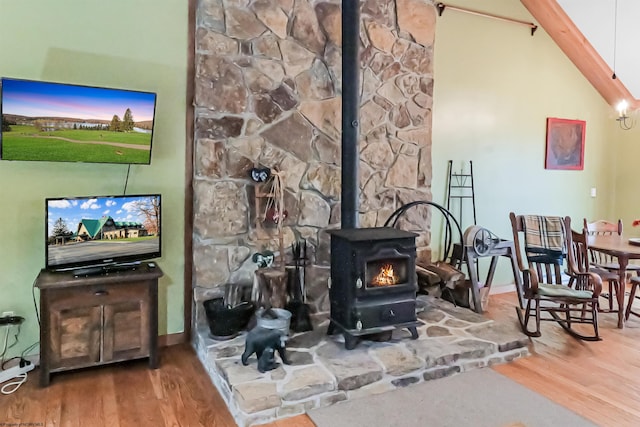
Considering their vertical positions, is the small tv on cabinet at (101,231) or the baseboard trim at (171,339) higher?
the small tv on cabinet at (101,231)

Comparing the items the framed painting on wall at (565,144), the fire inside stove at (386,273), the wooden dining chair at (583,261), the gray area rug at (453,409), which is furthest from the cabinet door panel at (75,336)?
the framed painting on wall at (565,144)

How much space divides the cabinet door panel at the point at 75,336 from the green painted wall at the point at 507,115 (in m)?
3.30

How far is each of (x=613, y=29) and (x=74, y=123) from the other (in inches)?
219

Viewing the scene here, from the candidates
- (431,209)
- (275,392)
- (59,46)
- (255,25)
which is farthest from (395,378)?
(59,46)

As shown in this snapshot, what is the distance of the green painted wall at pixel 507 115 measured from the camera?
15.3 ft

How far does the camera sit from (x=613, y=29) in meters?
4.96

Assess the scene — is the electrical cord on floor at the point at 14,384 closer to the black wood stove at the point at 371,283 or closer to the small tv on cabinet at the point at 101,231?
the small tv on cabinet at the point at 101,231

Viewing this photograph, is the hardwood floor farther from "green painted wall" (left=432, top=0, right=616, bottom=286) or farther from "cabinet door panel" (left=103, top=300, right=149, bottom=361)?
"green painted wall" (left=432, top=0, right=616, bottom=286)

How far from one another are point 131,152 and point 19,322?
134 centimetres

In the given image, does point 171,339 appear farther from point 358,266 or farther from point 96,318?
point 358,266

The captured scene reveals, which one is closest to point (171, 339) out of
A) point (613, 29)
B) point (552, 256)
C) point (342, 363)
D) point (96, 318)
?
point (96, 318)

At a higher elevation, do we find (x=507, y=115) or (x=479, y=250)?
(x=507, y=115)

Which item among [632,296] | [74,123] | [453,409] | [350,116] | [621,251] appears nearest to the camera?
[453,409]

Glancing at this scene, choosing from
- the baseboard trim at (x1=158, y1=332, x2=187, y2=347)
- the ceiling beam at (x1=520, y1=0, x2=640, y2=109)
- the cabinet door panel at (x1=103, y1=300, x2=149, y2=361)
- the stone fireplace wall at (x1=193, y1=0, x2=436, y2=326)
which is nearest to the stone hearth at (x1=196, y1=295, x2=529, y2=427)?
the baseboard trim at (x1=158, y1=332, x2=187, y2=347)
